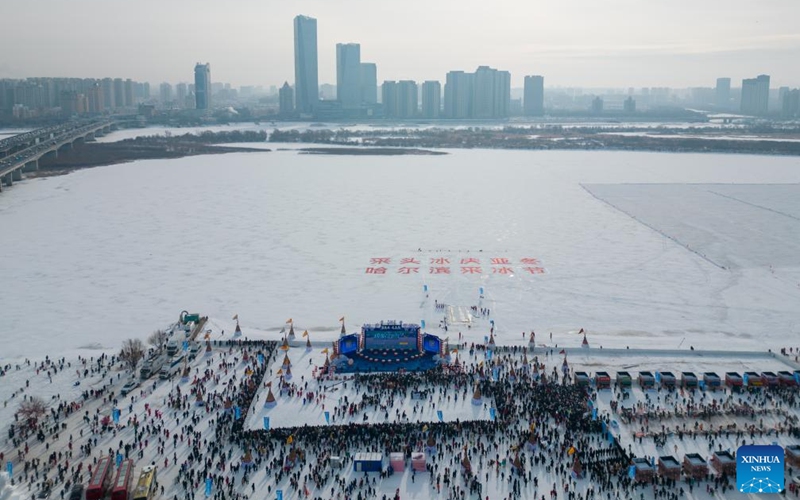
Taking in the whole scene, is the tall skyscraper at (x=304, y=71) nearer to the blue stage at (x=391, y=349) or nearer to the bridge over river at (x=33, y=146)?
the bridge over river at (x=33, y=146)

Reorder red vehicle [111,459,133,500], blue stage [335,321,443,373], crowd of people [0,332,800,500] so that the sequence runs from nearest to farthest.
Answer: red vehicle [111,459,133,500] < crowd of people [0,332,800,500] < blue stage [335,321,443,373]

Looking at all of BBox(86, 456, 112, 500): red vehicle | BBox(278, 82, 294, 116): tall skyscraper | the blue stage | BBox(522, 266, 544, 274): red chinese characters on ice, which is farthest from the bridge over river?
BBox(278, 82, 294, 116): tall skyscraper

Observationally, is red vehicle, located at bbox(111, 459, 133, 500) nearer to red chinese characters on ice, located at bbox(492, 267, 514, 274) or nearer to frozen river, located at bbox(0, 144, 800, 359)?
frozen river, located at bbox(0, 144, 800, 359)

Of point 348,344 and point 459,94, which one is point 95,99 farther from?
point 348,344

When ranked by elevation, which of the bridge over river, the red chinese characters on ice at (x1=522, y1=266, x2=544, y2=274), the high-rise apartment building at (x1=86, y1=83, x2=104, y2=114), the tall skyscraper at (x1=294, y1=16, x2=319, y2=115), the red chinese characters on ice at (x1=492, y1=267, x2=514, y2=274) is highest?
the tall skyscraper at (x1=294, y1=16, x2=319, y2=115)

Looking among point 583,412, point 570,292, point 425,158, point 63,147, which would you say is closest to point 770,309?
point 570,292

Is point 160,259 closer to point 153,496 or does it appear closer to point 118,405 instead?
point 118,405

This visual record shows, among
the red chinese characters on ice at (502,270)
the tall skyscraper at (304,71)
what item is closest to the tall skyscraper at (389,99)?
the tall skyscraper at (304,71)
